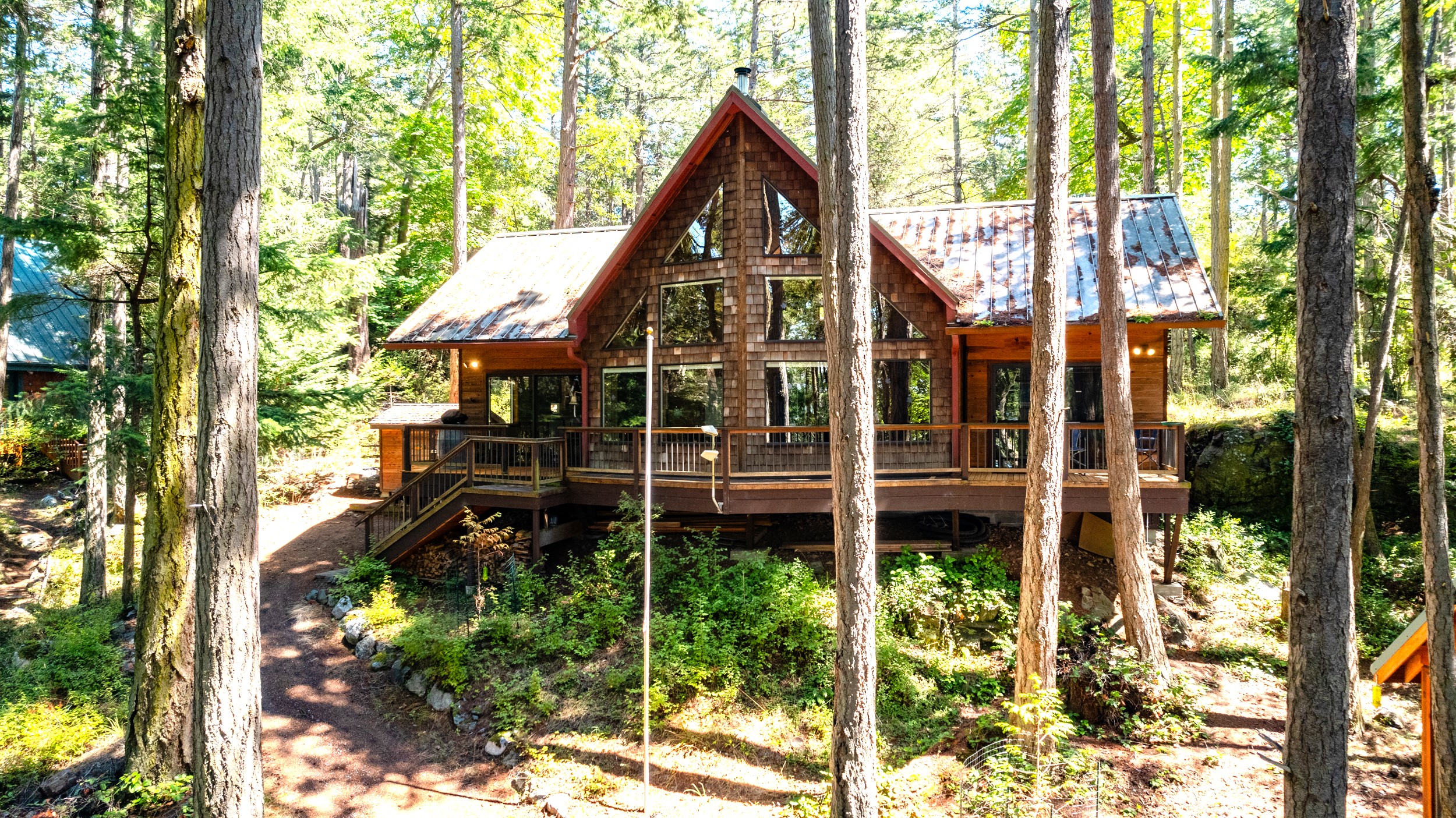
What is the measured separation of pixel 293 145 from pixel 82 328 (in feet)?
49.5

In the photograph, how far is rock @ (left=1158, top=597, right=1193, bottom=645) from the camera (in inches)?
407

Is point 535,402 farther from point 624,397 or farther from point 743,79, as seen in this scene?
point 743,79

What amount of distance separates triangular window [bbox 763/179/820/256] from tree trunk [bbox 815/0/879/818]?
515cm

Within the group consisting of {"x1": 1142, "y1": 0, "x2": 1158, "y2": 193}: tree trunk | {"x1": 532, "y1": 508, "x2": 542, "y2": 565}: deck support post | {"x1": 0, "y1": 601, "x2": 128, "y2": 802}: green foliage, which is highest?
{"x1": 1142, "y1": 0, "x2": 1158, "y2": 193}: tree trunk

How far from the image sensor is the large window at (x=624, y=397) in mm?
12883

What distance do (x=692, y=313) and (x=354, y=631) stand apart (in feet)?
24.2

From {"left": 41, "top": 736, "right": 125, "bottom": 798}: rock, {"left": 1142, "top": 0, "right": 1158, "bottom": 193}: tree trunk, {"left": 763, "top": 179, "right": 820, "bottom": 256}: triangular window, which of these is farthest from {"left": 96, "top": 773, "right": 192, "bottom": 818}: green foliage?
{"left": 1142, "top": 0, "right": 1158, "bottom": 193}: tree trunk

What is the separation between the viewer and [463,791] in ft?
25.7

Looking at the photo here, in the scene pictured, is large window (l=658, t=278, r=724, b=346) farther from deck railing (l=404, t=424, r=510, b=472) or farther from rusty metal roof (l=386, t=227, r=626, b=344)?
deck railing (l=404, t=424, r=510, b=472)

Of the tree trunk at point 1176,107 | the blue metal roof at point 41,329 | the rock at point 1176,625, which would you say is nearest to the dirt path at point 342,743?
the rock at point 1176,625

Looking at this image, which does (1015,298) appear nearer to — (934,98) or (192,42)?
(192,42)

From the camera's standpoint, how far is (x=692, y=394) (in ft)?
40.5

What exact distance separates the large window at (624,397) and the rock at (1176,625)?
888 cm

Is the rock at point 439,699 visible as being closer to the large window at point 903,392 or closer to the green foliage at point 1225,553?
the large window at point 903,392
